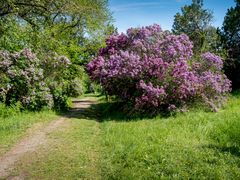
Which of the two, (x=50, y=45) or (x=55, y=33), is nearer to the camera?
(x=50, y=45)

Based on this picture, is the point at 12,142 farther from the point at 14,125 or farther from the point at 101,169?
the point at 101,169

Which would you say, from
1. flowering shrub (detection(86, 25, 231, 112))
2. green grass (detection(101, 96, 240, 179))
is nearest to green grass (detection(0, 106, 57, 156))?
green grass (detection(101, 96, 240, 179))

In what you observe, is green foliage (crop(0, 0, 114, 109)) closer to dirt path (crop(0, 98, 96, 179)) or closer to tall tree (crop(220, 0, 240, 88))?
dirt path (crop(0, 98, 96, 179))

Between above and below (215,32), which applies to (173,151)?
below

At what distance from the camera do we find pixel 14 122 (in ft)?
44.8

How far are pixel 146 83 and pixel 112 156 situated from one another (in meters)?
7.83


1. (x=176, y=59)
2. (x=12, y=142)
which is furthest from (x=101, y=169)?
(x=176, y=59)

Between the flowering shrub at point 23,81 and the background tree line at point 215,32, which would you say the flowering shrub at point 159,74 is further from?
the background tree line at point 215,32

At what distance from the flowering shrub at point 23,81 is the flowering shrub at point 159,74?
2.97 metres

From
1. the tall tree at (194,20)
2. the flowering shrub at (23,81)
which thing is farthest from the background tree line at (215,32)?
the flowering shrub at (23,81)

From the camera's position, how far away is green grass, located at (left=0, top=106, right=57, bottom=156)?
35.3 ft

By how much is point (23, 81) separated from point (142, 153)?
1070 centimetres

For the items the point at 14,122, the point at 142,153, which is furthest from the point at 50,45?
the point at 142,153

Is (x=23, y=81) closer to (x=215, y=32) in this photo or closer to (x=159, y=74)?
(x=159, y=74)
